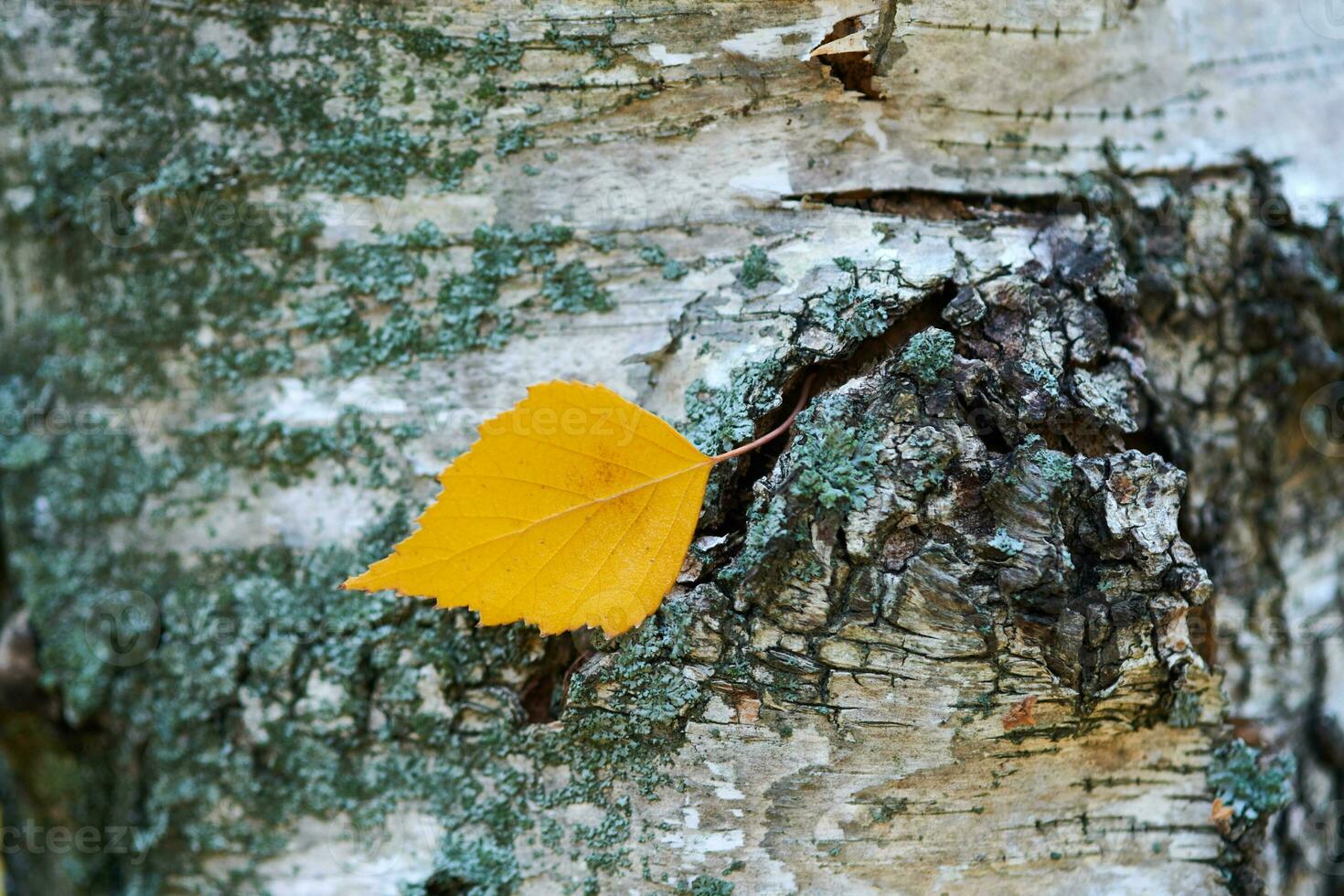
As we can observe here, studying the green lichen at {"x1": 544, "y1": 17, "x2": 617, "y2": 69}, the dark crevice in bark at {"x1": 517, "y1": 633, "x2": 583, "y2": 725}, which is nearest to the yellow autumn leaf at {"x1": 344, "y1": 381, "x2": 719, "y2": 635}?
the dark crevice in bark at {"x1": 517, "y1": 633, "x2": 583, "y2": 725}

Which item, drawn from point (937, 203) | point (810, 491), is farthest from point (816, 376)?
point (937, 203)
